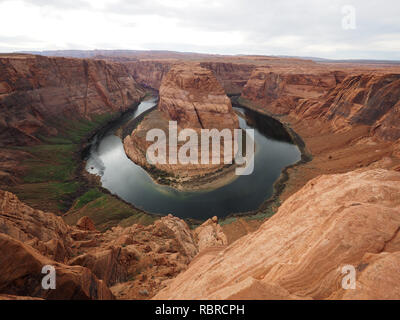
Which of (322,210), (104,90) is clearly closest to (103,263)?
(322,210)

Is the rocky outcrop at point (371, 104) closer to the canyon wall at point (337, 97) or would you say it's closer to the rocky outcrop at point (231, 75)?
the canyon wall at point (337, 97)

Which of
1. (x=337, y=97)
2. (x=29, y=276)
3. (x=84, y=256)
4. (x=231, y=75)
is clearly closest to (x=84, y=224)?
(x=84, y=256)

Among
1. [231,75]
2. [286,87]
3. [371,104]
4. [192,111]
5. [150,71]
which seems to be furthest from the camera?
[150,71]

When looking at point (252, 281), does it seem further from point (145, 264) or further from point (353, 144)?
point (353, 144)

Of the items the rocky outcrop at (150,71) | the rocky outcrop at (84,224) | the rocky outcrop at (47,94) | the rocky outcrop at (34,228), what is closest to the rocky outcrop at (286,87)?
the rocky outcrop at (150,71)

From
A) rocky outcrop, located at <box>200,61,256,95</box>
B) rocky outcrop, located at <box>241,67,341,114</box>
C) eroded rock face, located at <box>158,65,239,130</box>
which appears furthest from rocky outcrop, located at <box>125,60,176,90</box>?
eroded rock face, located at <box>158,65,239,130</box>

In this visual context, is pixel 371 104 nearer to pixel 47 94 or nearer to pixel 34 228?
pixel 34 228
